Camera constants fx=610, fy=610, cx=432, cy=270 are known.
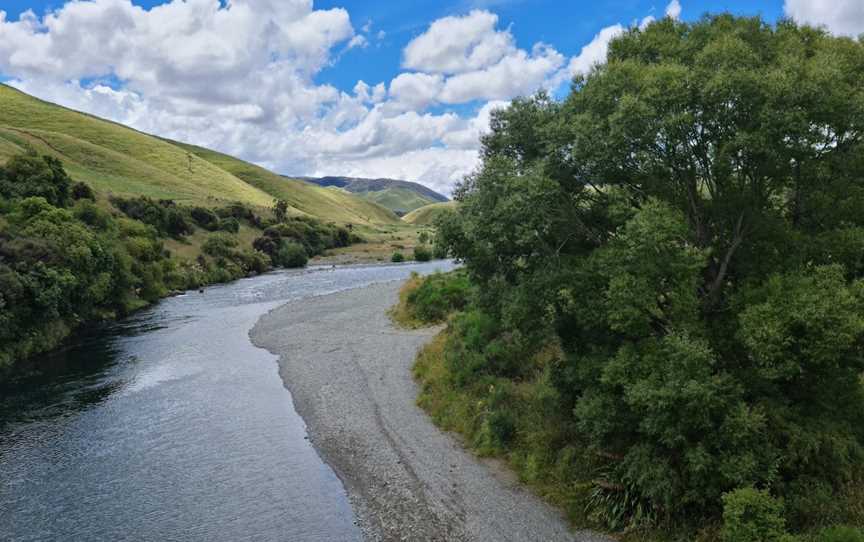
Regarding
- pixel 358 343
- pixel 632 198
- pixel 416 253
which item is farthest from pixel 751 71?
pixel 416 253

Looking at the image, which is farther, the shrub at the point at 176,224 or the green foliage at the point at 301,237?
the green foliage at the point at 301,237

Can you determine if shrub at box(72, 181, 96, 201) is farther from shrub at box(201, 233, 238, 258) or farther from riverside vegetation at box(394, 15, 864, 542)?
riverside vegetation at box(394, 15, 864, 542)

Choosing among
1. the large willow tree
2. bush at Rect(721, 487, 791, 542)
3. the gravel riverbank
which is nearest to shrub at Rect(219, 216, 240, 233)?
the gravel riverbank

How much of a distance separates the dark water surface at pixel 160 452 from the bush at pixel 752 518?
37.7 feet

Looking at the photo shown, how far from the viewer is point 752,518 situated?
15117 millimetres

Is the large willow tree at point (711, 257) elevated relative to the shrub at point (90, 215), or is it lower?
lower

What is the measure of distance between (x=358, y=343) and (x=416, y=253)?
8860 cm

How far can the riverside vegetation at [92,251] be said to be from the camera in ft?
157

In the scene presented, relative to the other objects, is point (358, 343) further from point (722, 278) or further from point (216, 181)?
point (216, 181)

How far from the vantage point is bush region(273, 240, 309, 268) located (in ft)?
415

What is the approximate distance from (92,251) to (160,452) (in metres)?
41.3

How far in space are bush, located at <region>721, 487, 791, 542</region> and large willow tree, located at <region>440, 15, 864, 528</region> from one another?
2.39 feet

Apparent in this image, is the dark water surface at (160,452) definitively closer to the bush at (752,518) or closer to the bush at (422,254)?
the bush at (752,518)

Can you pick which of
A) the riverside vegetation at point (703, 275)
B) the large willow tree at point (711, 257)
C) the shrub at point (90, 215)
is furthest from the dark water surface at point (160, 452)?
the shrub at point (90, 215)
